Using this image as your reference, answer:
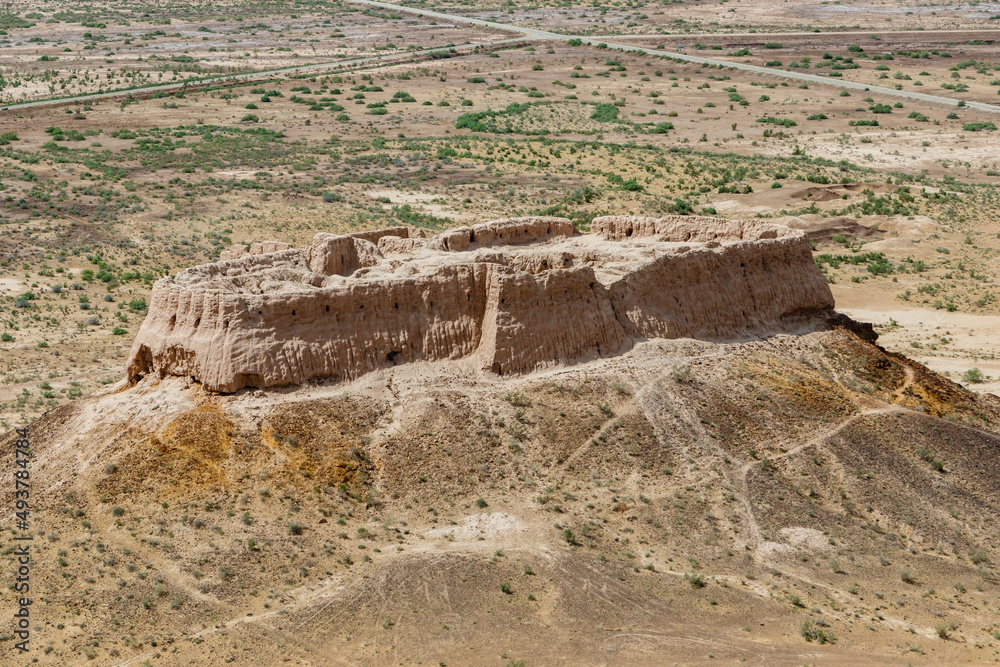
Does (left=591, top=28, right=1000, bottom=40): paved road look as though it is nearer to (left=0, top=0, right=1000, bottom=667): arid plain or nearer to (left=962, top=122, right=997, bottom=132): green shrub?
(left=962, top=122, right=997, bottom=132): green shrub

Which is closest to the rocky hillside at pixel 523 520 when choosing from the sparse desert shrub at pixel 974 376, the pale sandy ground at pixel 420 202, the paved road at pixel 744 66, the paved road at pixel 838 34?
the sparse desert shrub at pixel 974 376

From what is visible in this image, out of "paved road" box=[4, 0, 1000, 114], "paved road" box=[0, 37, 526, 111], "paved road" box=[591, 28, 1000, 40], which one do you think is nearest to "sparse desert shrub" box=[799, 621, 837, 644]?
"paved road" box=[4, 0, 1000, 114]

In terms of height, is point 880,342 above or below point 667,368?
below

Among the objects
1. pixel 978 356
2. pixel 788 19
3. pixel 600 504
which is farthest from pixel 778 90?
pixel 600 504

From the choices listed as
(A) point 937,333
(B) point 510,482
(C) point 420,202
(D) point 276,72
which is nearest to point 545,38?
(D) point 276,72

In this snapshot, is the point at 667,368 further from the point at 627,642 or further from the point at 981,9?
the point at 981,9

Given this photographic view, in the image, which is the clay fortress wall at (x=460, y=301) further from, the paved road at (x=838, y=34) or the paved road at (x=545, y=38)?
the paved road at (x=838, y=34)
